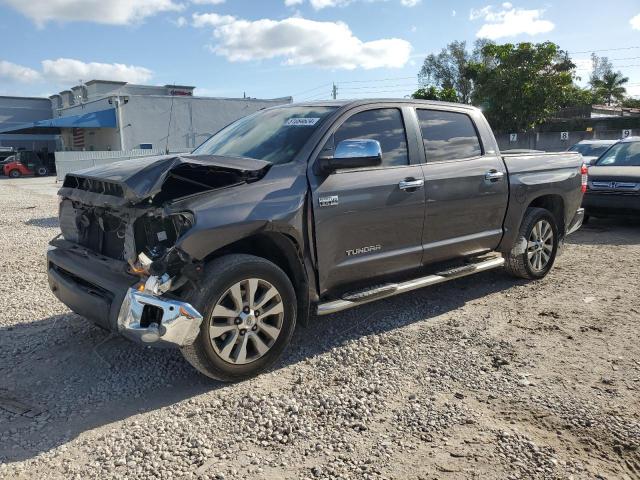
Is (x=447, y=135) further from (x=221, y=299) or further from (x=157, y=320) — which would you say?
(x=157, y=320)

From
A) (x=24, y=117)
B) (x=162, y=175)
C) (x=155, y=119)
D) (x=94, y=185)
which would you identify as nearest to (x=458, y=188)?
(x=162, y=175)

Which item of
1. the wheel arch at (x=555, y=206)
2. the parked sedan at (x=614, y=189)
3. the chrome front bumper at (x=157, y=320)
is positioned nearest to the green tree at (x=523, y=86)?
the parked sedan at (x=614, y=189)

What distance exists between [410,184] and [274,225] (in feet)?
4.51

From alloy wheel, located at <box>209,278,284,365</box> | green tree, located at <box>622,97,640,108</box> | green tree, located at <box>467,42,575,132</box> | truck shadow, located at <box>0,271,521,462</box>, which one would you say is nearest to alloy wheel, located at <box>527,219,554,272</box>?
truck shadow, located at <box>0,271,521,462</box>

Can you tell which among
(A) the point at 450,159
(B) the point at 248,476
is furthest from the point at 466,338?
(B) the point at 248,476

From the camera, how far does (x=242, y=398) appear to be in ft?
11.6

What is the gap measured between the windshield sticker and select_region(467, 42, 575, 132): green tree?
34.8 metres

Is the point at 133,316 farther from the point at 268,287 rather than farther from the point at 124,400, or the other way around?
the point at 268,287

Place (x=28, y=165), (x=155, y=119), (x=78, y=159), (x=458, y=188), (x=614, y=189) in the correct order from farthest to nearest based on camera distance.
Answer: (x=155, y=119)
(x=28, y=165)
(x=78, y=159)
(x=614, y=189)
(x=458, y=188)

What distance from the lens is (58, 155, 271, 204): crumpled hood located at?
3.40 metres

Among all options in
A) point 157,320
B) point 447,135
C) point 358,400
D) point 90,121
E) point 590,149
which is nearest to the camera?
point 157,320

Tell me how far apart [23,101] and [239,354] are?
62753mm

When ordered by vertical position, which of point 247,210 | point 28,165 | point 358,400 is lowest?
point 358,400

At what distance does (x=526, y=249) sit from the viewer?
591 cm
